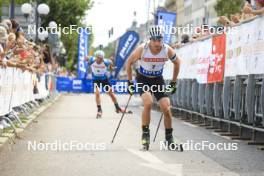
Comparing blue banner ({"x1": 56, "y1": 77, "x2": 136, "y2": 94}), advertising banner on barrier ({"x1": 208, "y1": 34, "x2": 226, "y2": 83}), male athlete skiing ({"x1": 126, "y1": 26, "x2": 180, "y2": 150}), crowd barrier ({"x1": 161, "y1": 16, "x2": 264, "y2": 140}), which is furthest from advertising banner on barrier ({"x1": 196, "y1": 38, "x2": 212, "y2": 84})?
blue banner ({"x1": 56, "y1": 77, "x2": 136, "y2": 94})

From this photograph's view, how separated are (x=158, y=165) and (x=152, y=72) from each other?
2.93 meters

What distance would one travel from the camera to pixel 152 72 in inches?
495

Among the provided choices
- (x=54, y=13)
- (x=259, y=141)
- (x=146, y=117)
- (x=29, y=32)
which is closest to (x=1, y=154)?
(x=146, y=117)

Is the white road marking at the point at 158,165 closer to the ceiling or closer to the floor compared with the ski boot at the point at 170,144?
closer to the floor

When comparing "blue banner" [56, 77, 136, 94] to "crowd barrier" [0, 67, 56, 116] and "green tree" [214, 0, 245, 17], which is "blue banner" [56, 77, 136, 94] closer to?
"green tree" [214, 0, 245, 17]

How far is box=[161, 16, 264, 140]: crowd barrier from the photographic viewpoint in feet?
43.9

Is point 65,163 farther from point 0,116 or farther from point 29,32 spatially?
point 29,32

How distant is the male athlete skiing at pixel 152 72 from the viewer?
12.0 meters

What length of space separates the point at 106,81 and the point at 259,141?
1049cm

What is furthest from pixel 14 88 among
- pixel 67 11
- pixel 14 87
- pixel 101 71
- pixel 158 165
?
pixel 67 11

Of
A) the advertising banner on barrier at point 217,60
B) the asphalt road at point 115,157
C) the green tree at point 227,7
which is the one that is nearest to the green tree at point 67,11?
the green tree at point 227,7

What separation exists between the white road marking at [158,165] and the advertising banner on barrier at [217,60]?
5059mm

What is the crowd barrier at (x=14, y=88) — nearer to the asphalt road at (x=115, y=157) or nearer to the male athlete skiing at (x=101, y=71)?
the asphalt road at (x=115, y=157)

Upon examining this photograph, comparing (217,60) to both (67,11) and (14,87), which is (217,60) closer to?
(14,87)
